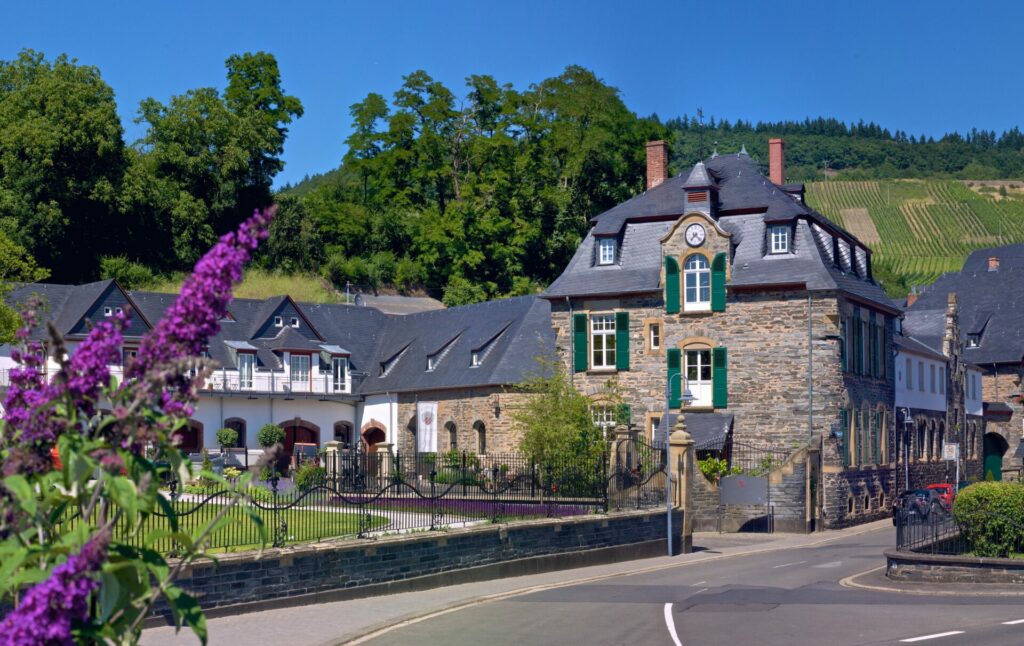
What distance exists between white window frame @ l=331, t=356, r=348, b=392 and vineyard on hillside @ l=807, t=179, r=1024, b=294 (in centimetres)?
7601

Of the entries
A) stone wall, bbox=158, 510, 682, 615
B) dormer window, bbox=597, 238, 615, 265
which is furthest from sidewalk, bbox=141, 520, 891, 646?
dormer window, bbox=597, 238, 615, 265

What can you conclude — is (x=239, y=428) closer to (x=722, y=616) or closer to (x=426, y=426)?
(x=426, y=426)

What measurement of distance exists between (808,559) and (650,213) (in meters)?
17.6

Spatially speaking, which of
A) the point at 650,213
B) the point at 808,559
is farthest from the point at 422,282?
the point at 808,559

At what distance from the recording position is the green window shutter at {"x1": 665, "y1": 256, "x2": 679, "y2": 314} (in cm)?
4559

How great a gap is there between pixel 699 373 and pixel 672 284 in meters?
3.10

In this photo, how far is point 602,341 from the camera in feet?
155

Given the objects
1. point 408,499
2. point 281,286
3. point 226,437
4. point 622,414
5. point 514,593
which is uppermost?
point 281,286

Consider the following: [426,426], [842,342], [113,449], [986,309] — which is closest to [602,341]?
[842,342]

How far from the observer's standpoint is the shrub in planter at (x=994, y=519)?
2494 centimetres

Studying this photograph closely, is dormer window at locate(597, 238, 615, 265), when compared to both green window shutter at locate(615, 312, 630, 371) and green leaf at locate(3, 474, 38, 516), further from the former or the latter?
green leaf at locate(3, 474, 38, 516)

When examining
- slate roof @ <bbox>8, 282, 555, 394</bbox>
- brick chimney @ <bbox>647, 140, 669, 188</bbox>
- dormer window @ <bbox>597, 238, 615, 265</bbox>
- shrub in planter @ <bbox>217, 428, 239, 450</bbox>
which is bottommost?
shrub in planter @ <bbox>217, 428, 239, 450</bbox>

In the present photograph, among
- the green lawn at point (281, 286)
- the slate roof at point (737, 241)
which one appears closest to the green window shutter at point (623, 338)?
the slate roof at point (737, 241)

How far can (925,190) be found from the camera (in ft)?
539
